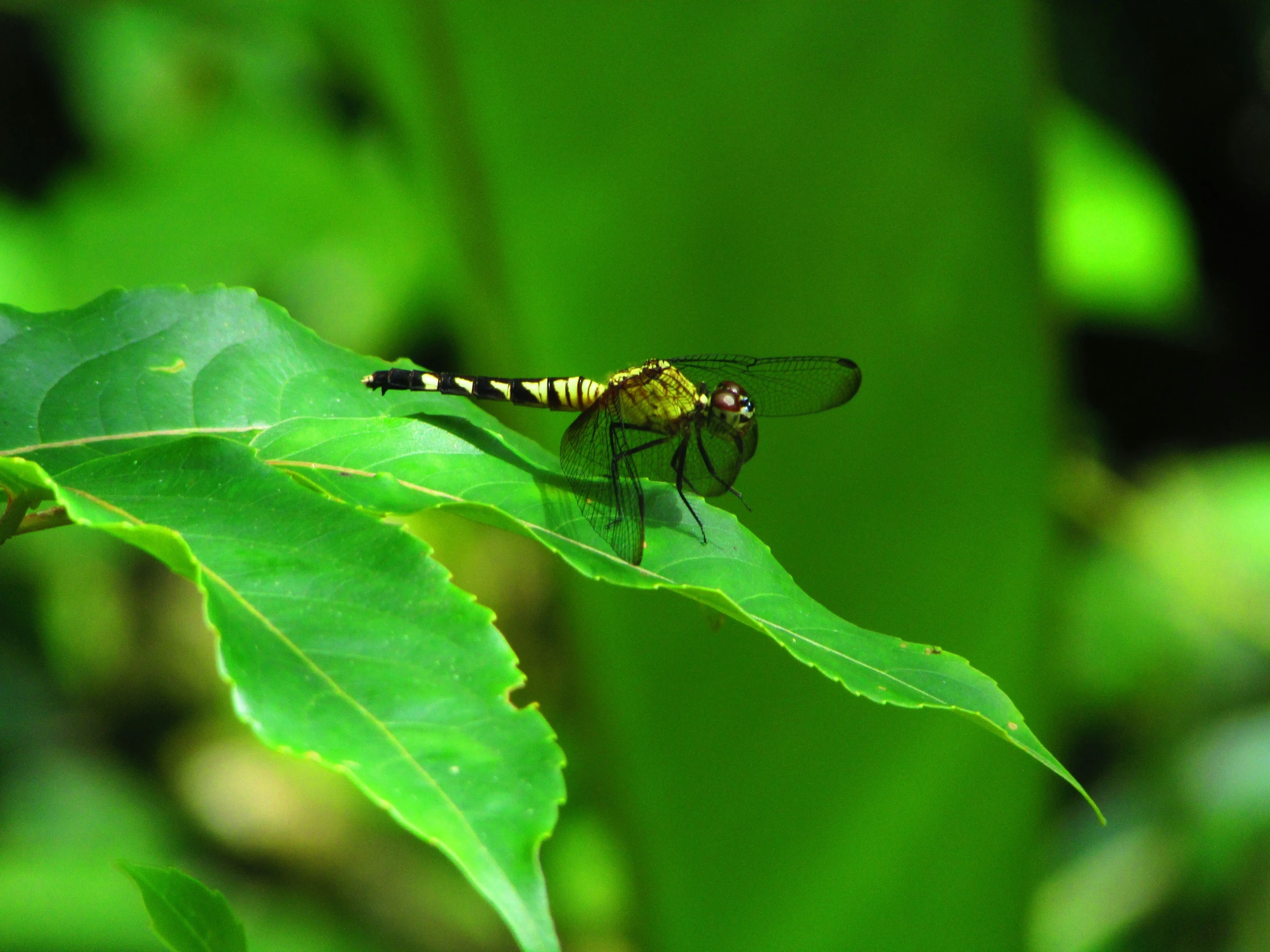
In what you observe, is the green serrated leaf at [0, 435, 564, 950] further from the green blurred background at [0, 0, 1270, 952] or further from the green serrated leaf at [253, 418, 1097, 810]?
the green blurred background at [0, 0, 1270, 952]

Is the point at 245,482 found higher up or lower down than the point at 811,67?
lower down

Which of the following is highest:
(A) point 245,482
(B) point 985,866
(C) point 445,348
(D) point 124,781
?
(A) point 245,482

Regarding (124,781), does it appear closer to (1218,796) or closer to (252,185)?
(252,185)

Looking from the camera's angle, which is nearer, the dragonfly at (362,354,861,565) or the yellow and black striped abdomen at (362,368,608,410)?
the dragonfly at (362,354,861,565)

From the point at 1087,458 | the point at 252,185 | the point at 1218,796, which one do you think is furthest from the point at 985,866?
the point at 252,185

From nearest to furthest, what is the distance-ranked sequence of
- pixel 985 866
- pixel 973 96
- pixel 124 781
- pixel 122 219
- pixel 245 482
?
1. pixel 245 482
2. pixel 973 96
3. pixel 985 866
4. pixel 122 219
5. pixel 124 781

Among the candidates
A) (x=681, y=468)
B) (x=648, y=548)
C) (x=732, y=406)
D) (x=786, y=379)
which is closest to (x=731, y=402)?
(x=732, y=406)

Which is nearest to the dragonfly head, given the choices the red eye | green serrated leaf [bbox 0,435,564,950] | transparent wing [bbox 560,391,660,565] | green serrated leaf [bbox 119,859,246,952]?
the red eye

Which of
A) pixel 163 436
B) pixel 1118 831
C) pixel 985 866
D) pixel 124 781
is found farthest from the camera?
pixel 124 781
